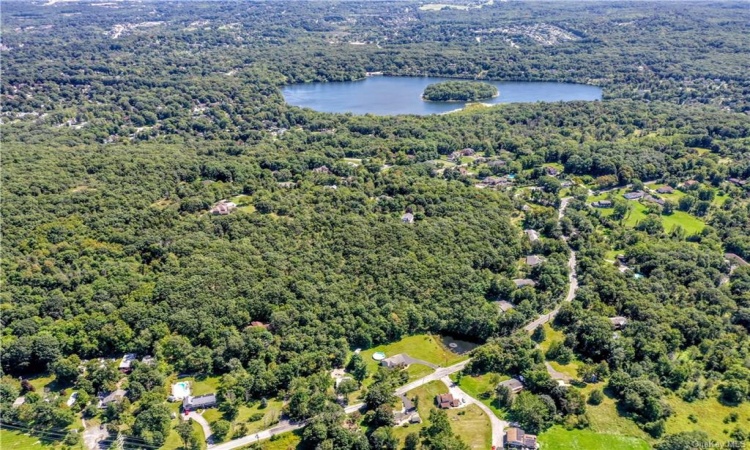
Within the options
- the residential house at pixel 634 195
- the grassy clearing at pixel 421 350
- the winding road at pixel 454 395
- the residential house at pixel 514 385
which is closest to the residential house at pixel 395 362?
the grassy clearing at pixel 421 350

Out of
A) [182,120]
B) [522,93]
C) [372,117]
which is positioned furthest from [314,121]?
[522,93]

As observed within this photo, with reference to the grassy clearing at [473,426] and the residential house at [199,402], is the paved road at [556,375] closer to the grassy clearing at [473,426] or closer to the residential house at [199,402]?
the grassy clearing at [473,426]

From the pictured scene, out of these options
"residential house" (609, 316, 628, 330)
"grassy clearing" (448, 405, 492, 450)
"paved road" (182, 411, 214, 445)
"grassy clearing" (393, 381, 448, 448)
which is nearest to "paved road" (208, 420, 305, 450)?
"paved road" (182, 411, 214, 445)

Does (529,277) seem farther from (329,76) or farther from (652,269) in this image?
(329,76)

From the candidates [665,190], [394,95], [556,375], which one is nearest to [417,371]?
[556,375]

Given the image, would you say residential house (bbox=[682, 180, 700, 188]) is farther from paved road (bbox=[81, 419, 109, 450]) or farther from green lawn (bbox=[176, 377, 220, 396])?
paved road (bbox=[81, 419, 109, 450])

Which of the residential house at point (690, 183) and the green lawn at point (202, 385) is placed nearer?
the green lawn at point (202, 385)
